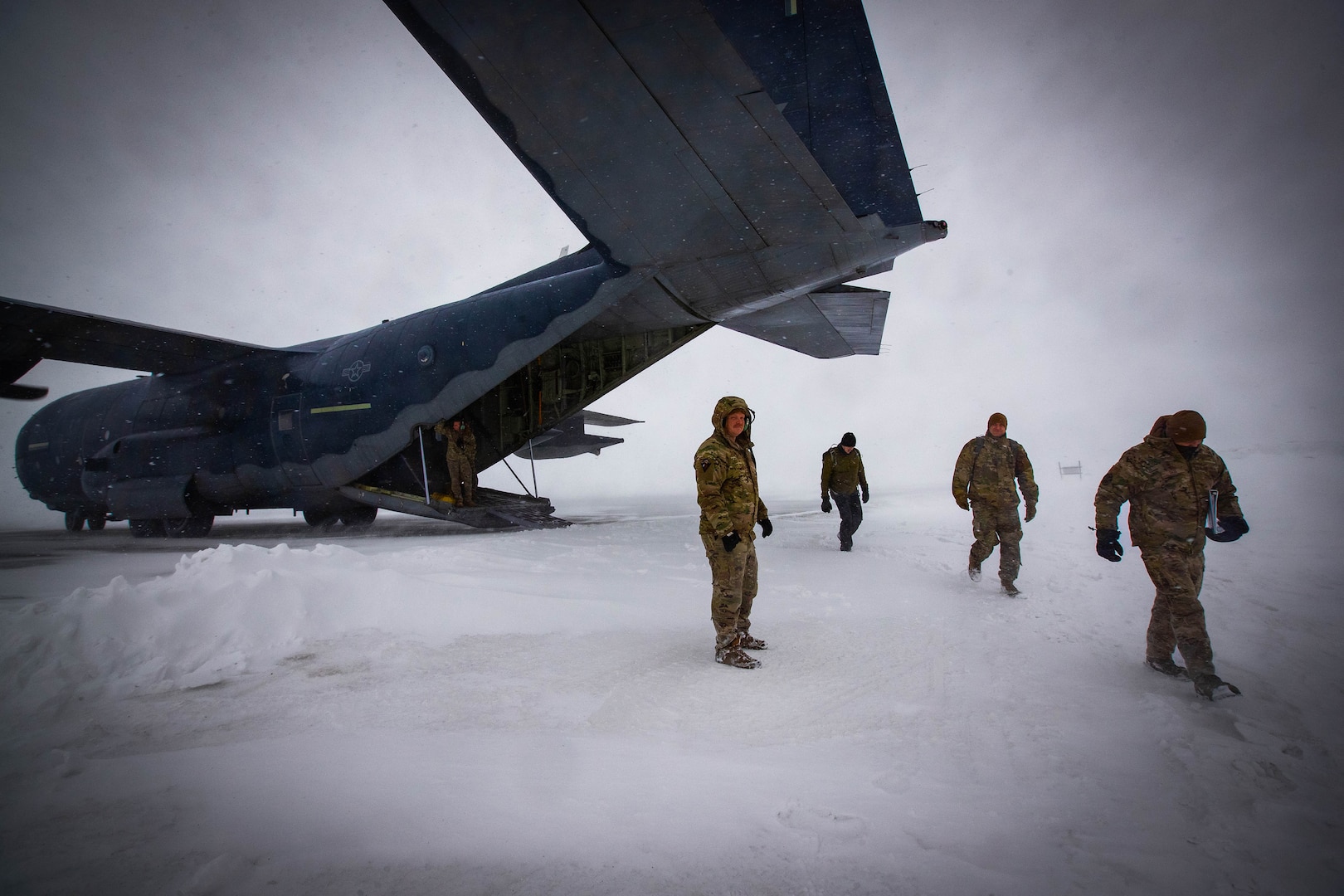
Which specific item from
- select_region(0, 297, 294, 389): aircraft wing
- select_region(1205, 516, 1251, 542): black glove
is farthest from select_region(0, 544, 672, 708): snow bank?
select_region(0, 297, 294, 389): aircraft wing

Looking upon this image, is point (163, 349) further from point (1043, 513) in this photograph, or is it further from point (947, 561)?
point (1043, 513)

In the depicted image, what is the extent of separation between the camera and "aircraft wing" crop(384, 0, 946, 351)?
13.9 feet

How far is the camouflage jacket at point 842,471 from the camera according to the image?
24.6ft

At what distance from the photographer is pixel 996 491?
5465mm

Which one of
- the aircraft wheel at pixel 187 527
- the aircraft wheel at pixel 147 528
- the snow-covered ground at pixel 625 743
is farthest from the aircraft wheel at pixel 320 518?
the snow-covered ground at pixel 625 743

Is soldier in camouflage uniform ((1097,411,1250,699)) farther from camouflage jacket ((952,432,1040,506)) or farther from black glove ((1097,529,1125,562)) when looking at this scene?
camouflage jacket ((952,432,1040,506))

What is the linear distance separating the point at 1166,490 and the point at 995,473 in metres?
2.28

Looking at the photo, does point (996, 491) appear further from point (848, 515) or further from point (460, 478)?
point (460, 478)

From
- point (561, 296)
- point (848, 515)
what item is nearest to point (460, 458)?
point (561, 296)

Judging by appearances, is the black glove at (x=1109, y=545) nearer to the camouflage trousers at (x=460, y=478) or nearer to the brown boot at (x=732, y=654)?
the brown boot at (x=732, y=654)

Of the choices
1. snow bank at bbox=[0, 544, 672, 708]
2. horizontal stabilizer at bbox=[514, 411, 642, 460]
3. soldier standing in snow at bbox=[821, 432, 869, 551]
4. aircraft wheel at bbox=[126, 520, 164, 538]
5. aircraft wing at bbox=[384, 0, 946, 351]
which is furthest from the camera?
horizontal stabilizer at bbox=[514, 411, 642, 460]

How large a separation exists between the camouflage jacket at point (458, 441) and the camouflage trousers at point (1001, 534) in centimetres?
776

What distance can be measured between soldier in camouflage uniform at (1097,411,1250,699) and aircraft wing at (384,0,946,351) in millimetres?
3406

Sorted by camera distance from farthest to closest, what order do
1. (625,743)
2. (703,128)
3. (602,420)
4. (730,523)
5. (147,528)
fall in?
1. (602,420)
2. (147,528)
3. (703,128)
4. (730,523)
5. (625,743)
